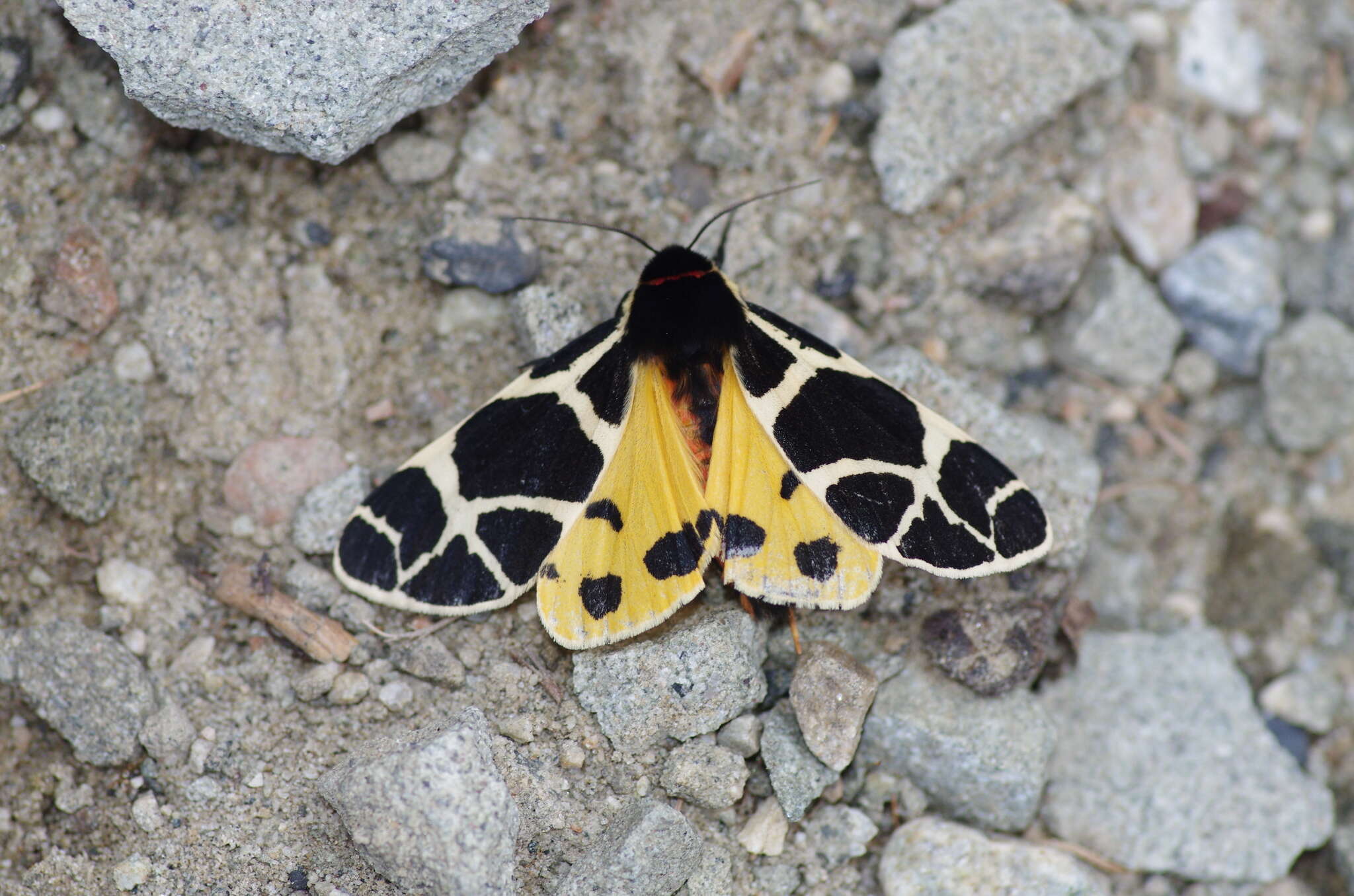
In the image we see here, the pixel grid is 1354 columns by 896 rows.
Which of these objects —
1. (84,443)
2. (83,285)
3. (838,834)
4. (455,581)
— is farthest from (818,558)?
(83,285)

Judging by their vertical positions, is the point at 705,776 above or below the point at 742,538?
below

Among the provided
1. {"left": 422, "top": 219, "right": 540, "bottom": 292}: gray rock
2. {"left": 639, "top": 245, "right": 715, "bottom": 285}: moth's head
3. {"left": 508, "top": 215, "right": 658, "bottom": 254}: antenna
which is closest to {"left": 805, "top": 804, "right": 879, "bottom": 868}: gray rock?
{"left": 639, "top": 245, "right": 715, "bottom": 285}: moth's head

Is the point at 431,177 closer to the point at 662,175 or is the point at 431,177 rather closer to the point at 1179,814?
the point at 662,175

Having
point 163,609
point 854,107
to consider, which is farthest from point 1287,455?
point 163,609

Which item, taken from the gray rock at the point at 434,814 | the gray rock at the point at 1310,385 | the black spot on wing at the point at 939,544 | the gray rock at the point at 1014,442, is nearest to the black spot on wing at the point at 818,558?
the black spot on wing at the point at 939,544

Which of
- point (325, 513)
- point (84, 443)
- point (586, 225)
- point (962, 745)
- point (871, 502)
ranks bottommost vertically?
point (962, 745)

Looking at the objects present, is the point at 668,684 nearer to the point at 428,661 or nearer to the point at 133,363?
the point at 428,661

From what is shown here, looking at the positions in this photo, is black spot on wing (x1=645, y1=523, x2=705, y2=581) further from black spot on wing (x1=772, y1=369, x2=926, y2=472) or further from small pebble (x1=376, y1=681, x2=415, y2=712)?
small pebble (x1=376, y1=681, x2=415, y2=712)
